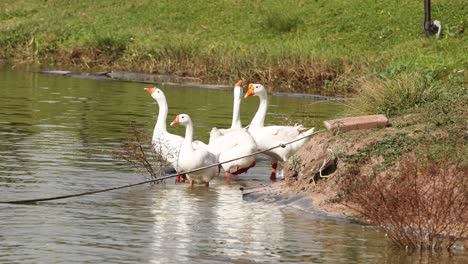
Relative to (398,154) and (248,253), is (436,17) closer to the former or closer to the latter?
(398,154)

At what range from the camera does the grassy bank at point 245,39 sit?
33125 millimetres

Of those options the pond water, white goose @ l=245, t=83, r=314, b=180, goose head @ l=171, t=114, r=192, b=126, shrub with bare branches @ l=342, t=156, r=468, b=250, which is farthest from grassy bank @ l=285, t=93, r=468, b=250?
goose head @ l=171, t=114, r=192, b=126

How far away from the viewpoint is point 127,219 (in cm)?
1403

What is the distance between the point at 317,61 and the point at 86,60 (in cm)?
924

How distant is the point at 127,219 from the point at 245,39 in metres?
26.3

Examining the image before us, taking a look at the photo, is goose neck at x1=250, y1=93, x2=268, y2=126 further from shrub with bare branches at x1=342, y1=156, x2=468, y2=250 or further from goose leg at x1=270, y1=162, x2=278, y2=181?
shrub with bare branches at x1=342, y1=156, x2=468, y2=250

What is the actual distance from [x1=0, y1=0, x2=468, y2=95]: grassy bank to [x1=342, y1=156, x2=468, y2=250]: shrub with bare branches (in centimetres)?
1660

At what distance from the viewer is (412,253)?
12.4 metres

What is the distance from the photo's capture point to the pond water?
480 inches

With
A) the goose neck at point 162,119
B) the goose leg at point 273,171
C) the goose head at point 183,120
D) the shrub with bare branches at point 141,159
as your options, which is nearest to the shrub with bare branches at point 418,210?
the goose leg at point 273,171

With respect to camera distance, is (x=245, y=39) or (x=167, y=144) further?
(x=245, y=39)

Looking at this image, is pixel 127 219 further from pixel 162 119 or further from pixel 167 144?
pixel 162 119

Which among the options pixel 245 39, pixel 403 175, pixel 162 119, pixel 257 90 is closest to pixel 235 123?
pixel 257 90

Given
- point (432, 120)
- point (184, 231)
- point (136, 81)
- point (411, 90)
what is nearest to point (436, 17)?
point (136, 81)
